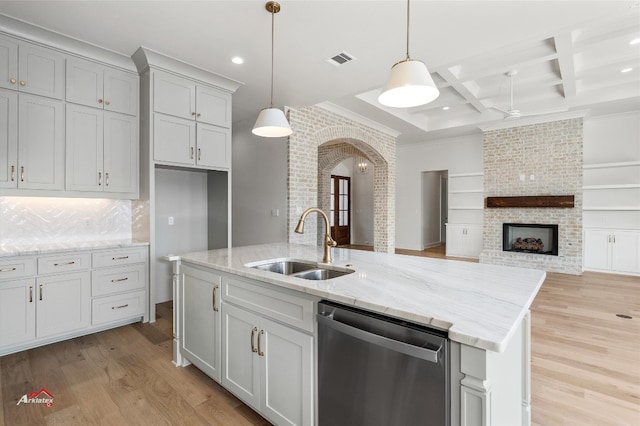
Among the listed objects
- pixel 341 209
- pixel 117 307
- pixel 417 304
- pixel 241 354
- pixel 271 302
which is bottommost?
pixel 117 307

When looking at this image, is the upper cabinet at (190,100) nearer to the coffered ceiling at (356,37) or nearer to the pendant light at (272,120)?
the coffered ceiling at (356,37)

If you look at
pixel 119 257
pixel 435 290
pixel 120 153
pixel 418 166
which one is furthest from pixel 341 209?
pixel 435 290

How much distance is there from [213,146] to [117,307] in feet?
6.87

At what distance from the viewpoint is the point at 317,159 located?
557 centimetres

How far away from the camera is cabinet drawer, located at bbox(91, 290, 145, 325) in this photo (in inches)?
124

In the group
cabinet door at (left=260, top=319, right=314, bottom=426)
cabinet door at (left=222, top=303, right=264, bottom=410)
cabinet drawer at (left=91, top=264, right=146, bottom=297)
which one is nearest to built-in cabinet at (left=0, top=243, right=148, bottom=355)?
cabinet drawer at (left=91, top=264, right=146, bottom=297)

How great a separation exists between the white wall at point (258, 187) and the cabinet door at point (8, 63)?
2932 millimetres

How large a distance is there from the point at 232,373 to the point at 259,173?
11.9 feet

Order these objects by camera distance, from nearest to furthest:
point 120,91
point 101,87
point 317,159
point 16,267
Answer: point 16,267 → point 101,87 → point 120,91 → point 317,159

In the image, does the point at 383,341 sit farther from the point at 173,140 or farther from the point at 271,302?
the point at 173,140

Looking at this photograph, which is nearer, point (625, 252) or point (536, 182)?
point (625, 252)

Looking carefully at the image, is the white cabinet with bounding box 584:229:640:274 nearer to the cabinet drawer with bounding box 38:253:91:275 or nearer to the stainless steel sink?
the stainless steel sink

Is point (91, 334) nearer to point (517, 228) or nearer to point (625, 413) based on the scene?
point (625, 413)

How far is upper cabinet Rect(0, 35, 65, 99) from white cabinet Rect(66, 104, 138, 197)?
0.22 metres
